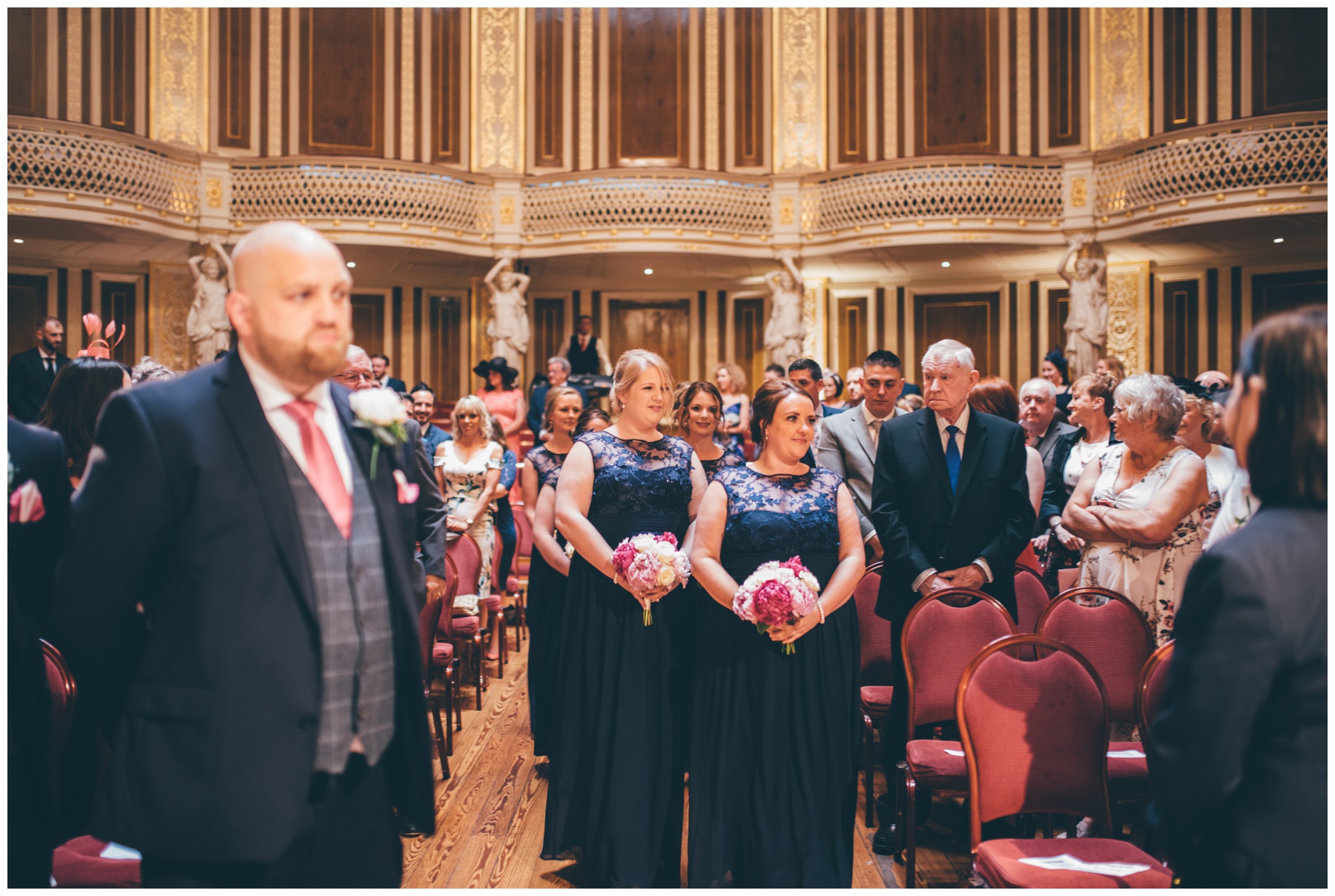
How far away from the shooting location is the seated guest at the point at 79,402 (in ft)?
7.72

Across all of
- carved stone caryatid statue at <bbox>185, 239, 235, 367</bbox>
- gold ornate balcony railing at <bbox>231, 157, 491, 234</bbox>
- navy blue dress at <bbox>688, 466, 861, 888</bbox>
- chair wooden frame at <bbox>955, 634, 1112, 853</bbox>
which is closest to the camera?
chair wooden frame at <bbox>955, 634, 1112, 853</bbox>

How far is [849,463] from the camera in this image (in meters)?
4.25

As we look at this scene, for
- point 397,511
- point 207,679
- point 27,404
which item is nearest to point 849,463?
point 397,511

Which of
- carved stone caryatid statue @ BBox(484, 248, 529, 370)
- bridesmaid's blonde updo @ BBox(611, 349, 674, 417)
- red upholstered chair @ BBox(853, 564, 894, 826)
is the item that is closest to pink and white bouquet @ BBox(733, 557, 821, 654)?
bridesmaid's blonde updo @ BBox(611, 349, 674, 417)

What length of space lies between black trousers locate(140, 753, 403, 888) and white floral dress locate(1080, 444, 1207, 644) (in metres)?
2.53

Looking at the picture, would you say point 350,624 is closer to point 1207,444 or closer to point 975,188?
point 1207,444

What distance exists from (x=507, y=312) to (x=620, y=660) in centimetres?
1001

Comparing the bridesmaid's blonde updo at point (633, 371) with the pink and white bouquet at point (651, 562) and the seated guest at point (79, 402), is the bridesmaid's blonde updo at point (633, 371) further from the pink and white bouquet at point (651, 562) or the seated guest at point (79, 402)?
the seated guest at point (79, 402)

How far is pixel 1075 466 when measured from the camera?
14.8 feet

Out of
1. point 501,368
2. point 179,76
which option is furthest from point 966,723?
point 179,76

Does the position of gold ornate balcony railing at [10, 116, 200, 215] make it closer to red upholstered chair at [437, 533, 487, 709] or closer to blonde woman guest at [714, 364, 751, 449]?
blonde woman guest at [714, 364, 751, 449]

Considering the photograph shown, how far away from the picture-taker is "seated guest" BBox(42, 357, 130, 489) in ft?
7.72

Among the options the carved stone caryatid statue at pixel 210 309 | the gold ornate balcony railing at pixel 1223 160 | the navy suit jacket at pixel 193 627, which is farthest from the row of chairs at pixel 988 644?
the carved stone caryatid statue at pixel 210 309

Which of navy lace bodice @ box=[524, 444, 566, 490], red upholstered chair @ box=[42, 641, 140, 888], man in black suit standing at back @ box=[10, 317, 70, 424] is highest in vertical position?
man in black suit standing at back @ box=[10, 317, 70, 424]
